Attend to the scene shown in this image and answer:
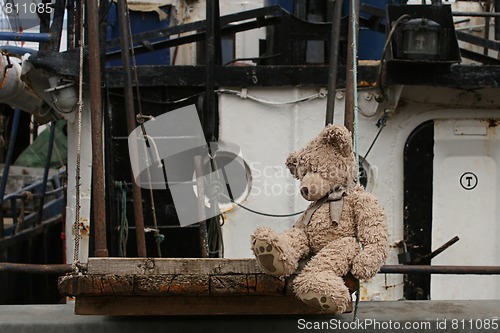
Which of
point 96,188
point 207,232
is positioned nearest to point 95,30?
point 96,188

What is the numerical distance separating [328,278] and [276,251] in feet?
0.82

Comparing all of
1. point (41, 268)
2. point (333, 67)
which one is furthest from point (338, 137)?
point (41, 268)

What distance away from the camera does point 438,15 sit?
5.66m

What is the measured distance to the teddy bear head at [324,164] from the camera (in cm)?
367

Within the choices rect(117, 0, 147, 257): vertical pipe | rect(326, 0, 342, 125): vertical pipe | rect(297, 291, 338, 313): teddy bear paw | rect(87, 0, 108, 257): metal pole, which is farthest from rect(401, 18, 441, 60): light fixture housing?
rect(297, 291, 338, 313): teddy bear paw

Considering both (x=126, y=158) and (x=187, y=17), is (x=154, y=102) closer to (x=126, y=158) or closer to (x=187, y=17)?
(x=126, y=158)

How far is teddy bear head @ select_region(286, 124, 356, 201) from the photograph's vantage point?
12.0 feet

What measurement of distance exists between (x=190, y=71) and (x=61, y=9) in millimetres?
1063

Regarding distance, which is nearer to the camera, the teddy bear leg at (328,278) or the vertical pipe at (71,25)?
the teddy bear leg at (328,278)

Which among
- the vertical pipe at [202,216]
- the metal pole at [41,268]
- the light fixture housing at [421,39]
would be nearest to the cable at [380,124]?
the light fixture housing at [421,39]

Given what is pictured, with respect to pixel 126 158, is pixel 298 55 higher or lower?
higher

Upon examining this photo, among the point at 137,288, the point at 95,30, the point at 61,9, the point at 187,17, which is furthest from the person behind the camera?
the point at 187,17

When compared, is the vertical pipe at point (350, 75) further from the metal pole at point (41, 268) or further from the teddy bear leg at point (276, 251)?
the metal pole at point (41, 268)

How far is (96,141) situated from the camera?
14.9ft
